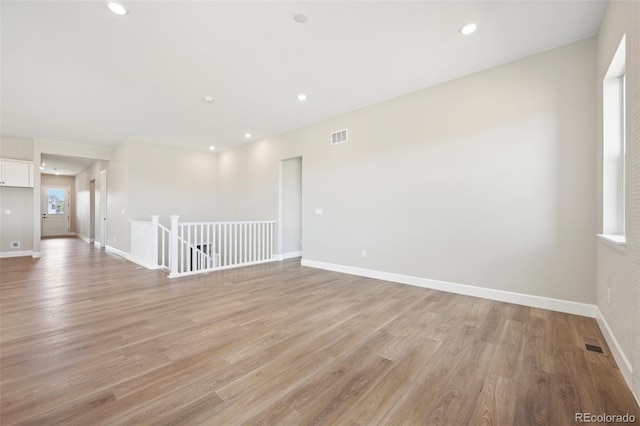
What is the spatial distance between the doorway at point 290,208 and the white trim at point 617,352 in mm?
4924

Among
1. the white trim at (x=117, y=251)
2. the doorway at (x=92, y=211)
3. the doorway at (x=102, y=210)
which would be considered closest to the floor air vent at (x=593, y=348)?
the white trim at (x=117, y=251)

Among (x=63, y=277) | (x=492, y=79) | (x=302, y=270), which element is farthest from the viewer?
(x=302, y=270)

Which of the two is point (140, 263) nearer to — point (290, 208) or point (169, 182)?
point (169, 182)

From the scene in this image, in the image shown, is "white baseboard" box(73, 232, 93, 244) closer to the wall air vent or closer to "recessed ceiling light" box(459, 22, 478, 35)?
the wall air vent

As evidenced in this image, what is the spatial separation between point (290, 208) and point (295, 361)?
4358 mm

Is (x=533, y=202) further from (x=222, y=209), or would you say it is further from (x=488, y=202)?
(x=222, y=209)

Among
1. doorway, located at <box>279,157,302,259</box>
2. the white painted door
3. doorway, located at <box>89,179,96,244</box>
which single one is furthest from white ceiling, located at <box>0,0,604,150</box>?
the white painted door

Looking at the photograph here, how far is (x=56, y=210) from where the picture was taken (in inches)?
428

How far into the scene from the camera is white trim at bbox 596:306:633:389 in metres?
1.61

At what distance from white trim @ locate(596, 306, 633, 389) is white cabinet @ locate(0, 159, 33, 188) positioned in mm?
Result: 9987

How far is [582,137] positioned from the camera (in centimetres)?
264

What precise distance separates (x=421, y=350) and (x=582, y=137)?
9.04 feet

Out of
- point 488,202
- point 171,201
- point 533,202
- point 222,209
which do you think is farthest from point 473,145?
point 171,201

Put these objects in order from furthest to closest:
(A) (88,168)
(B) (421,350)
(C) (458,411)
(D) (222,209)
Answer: (A) (88,168)
(D) (222,209)
(B) (421,350)
(C) (458,411)
